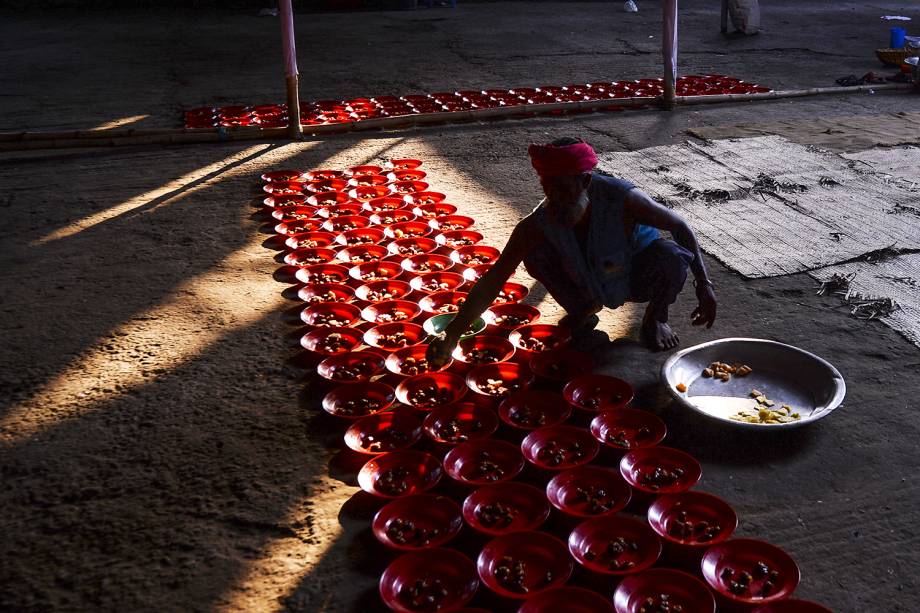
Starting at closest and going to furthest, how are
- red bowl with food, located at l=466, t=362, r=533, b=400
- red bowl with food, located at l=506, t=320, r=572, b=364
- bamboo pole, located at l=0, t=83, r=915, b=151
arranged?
1. red bowl with food, located at l=466, t=362, r=533, b=400
2. red bowl with food, located at l=506, t=320, r=572, b=364
3. bamboo pole, located at l=0, t=83, r=915, b=151

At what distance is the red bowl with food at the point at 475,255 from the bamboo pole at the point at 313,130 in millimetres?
2846

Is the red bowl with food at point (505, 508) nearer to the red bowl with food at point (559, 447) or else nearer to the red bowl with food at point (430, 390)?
the red bowl with food at point (559, 447)

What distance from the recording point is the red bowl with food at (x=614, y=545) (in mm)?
2346

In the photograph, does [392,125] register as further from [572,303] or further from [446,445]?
[446,445]

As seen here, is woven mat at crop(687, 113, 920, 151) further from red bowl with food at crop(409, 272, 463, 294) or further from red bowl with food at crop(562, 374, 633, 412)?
red bowl with food at crop(562, 374, 633, 412)

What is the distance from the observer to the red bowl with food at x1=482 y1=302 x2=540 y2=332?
3.83 m

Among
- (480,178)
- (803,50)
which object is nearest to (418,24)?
(803,50)

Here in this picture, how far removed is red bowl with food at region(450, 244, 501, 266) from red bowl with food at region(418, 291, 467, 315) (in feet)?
1.33

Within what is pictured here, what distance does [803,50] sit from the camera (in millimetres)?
10930

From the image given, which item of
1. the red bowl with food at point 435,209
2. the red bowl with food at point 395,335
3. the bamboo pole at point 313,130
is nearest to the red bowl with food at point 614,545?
the red bowl with food at point 395,335

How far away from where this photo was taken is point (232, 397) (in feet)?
10.9

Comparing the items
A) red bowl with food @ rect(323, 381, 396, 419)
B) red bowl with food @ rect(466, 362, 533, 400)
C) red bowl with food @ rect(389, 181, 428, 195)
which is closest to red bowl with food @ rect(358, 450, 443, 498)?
red bowl with food @ rect(323, 381, 396, 419)

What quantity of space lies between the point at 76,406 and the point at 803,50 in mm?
10624

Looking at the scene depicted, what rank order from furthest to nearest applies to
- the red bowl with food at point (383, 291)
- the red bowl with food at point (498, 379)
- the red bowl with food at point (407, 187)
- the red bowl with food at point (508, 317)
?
the red bowl with food at point (407, 187)
the red bowl with food at point (383, 291)
the red bowl with food at point (508, 317)
the red bowl with food at point (498, 379)
